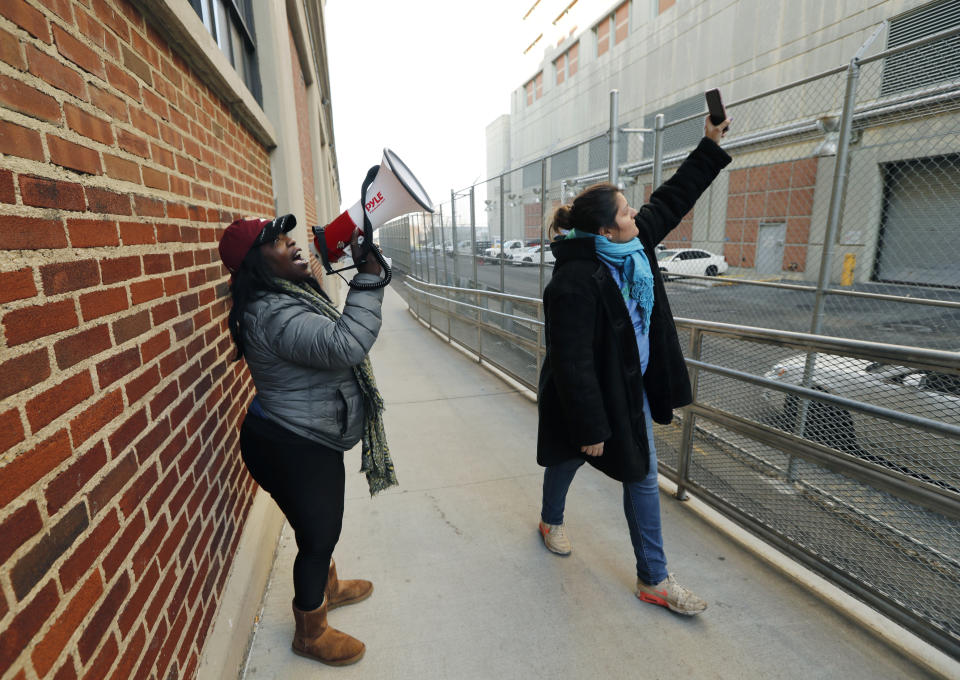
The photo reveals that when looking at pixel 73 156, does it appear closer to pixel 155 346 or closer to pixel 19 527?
pixel 155 346

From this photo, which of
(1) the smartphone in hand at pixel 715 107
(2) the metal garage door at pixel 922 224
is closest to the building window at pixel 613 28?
(2) the metal garage door at pixel 922 224

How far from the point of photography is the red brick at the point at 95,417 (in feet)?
3.46

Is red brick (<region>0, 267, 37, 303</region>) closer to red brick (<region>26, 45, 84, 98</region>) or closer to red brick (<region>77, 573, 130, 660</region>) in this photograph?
red brick (<region>26, 45, 84, 98</region>)

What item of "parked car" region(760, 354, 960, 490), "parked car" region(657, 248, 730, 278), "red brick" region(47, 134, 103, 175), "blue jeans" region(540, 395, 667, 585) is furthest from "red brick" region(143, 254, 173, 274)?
"parked car" region(657, 248, 730, 278)

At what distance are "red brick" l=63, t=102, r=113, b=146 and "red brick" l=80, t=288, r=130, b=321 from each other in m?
0.37

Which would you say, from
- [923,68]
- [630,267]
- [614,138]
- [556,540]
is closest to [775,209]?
[923,68]

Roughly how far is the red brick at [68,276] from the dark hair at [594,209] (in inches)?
65.3

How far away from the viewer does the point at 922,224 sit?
13.2 feet

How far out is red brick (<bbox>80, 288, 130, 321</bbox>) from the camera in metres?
Answer: 1.12

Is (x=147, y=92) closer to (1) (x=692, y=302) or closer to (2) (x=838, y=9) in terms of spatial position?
(1) (x=692, y=302)

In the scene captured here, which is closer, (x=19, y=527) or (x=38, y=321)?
(x=19, y=527)

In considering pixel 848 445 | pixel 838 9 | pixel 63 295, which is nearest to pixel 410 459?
pixel 848 445

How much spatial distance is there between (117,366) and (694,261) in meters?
6.45

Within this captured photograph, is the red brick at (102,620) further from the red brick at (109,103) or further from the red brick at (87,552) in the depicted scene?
the red brick at (109,103)
